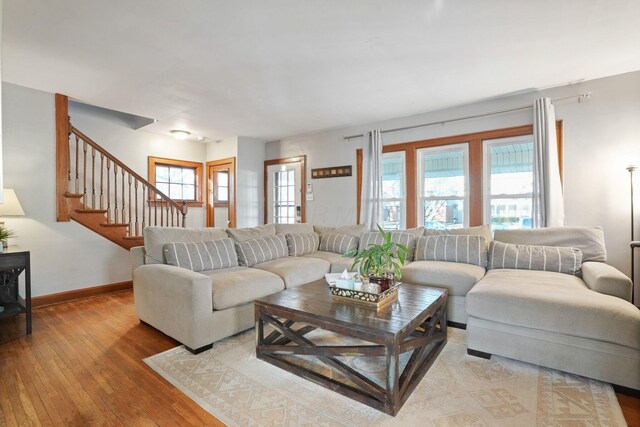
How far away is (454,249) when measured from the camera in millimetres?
3355

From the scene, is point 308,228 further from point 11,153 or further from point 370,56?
point 11,153

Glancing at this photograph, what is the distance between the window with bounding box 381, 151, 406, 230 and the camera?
4684 millimetres

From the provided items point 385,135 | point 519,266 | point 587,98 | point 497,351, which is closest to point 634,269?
point 519,266

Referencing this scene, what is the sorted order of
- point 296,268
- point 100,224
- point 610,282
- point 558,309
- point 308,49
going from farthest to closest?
point 100,224 → point 296,268 → point 308,49 → point 610,282 → point 558,309

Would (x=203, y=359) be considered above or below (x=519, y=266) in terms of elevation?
below

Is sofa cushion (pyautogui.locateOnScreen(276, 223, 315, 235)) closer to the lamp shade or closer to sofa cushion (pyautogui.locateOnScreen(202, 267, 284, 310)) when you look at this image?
sofa cushion (pyautogui.locateOnScreen(202, 267, 284, 310))

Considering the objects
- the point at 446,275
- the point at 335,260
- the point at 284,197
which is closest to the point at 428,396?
the point at 446,275

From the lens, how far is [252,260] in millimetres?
3410

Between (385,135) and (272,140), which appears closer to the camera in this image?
(385,135)

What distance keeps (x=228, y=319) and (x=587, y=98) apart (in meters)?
4.32

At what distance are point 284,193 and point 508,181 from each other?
3.66 metres

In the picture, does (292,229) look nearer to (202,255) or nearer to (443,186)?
(202,255)

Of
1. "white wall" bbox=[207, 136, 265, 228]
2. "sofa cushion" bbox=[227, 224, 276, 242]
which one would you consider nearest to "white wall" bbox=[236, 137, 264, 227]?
"white wall" bbox=[207, 136, 265, 228]

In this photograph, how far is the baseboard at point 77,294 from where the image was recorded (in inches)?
142
